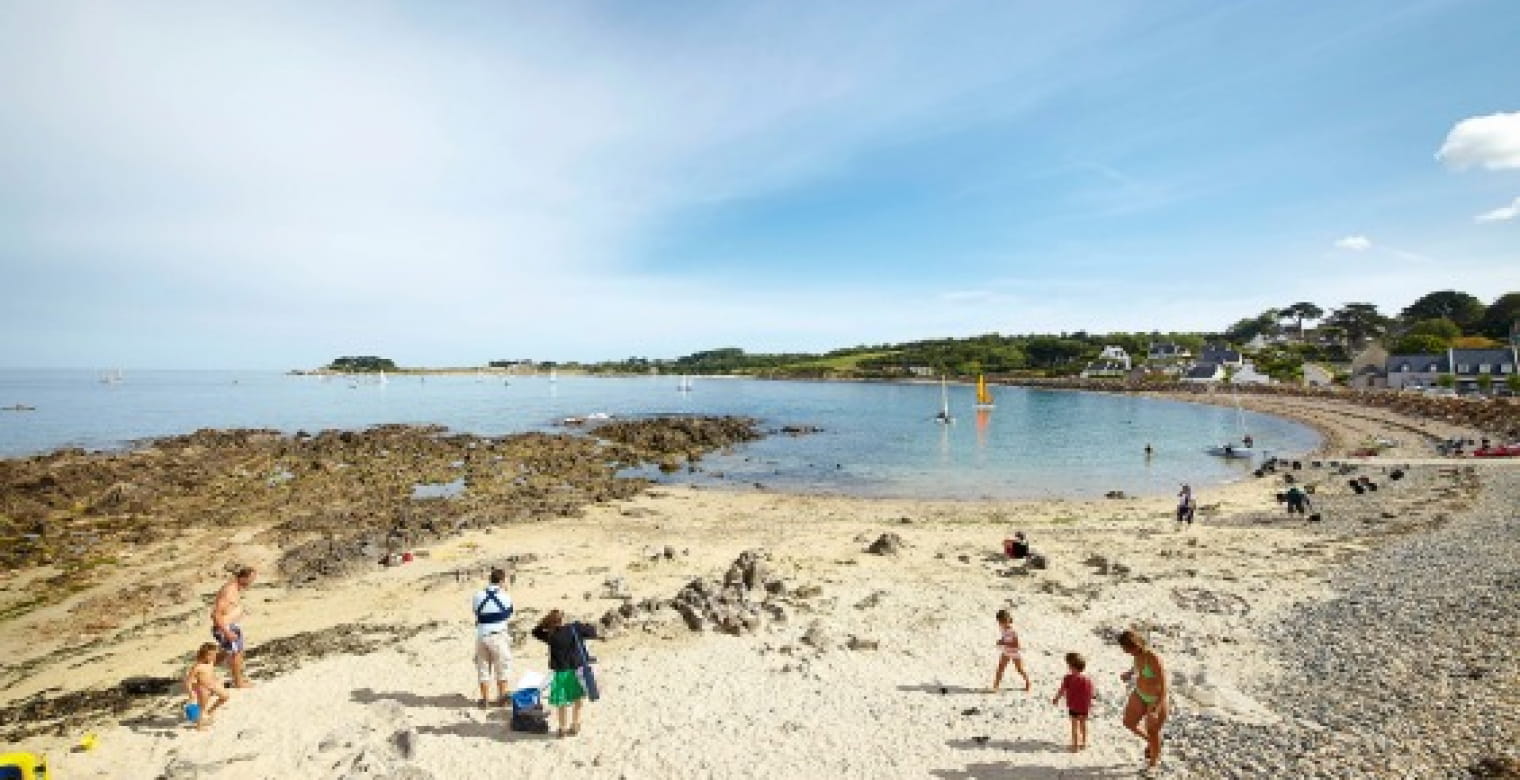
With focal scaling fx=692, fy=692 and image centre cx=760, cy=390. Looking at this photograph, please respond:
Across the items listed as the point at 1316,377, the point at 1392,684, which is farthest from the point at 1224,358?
the point at 1392,684

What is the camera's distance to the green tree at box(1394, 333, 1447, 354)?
110062mm

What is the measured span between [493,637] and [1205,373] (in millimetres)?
148851

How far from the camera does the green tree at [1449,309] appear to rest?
134500mm

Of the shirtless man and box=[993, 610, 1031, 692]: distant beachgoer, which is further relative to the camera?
the shirtless man

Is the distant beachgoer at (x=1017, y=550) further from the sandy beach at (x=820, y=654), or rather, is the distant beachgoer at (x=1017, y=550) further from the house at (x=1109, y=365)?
the house at (x=1109, y=365)

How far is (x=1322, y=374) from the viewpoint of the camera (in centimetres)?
11675

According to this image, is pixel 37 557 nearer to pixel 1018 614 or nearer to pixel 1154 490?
pixel 1018 614

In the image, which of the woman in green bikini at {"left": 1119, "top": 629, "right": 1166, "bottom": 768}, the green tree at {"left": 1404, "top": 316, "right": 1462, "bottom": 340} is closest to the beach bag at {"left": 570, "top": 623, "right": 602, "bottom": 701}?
the woman in green bikini at {"left": 1119, "top": 629, "right": 1166, "bottom": 768}

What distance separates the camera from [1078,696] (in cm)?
991

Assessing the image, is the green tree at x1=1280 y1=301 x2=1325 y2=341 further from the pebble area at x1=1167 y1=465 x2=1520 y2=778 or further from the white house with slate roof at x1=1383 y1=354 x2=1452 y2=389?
the pebble area at x1=1167 y1=465 x2=1520 y2=778

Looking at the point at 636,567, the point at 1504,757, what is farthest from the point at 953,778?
the point at 636,567

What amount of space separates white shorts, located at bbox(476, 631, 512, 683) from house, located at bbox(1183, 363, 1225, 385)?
14155 cm

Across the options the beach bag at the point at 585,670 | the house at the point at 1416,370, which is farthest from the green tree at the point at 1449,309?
the beach bag at the point at 585,670

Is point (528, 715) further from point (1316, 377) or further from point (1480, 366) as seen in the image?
point (1316, 377)
